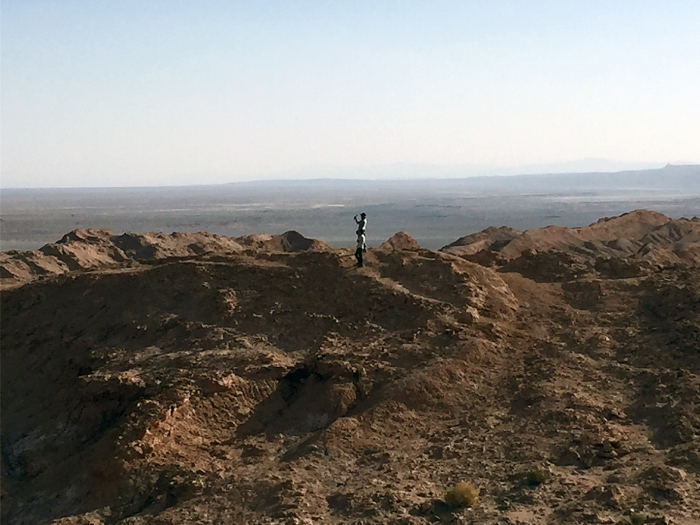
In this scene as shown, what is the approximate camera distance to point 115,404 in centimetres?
1197

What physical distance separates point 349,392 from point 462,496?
326 centimetres

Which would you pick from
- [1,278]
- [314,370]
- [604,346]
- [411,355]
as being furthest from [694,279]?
[1,278]

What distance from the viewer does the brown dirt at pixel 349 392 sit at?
30.9 ft

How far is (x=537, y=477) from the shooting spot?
936cm

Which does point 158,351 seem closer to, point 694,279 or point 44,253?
point 694,279

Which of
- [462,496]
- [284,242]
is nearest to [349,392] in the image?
[462,496]

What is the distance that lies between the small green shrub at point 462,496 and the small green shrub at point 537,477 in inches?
30.4

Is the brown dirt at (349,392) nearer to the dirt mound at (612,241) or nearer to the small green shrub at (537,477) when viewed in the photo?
the small green shrub at (537,477)

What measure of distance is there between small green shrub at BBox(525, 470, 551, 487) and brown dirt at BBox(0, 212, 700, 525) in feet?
0.12

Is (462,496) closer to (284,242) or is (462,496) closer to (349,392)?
(349,392)

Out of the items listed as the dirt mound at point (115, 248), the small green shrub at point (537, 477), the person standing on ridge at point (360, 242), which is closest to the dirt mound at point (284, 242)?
the dirt mound at point (115, 248)

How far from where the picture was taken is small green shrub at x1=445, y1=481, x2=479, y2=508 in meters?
8.93

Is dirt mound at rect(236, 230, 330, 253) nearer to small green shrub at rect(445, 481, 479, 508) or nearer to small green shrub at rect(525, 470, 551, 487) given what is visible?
small green shrub at rect(525, 470, 551, 487)

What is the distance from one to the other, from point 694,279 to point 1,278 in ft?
87.6
